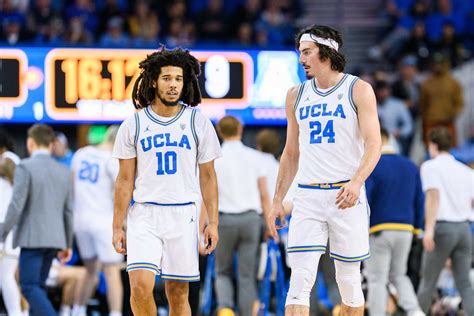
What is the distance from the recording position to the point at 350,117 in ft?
25.6

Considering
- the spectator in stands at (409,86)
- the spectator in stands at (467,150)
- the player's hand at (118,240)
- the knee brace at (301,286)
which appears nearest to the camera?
the knee brace at (301,286)

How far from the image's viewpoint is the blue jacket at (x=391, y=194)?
10.5m

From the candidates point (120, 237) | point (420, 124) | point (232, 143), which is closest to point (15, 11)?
point (420, 124)

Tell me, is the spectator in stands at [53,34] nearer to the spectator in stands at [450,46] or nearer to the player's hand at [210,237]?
the spectator in stands at [450,46]

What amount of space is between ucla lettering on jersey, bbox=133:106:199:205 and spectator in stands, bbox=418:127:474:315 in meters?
3.46

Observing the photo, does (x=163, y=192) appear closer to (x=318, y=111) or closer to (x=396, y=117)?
(x=318, y=111)

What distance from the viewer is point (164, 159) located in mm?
7898

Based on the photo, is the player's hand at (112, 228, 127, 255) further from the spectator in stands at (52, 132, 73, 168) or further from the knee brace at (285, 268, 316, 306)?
the spectator in stands at (52, 132, 73, 168)

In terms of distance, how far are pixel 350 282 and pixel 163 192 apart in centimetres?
139

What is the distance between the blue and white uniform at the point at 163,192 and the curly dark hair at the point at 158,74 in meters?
0.17

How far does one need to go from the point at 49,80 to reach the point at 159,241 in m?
5.81

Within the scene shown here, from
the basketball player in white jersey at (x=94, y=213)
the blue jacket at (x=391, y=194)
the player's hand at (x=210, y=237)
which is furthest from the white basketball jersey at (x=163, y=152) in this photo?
the basketball player in white jersey at (x=94, y=213)

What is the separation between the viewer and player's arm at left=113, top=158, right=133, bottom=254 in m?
7.96

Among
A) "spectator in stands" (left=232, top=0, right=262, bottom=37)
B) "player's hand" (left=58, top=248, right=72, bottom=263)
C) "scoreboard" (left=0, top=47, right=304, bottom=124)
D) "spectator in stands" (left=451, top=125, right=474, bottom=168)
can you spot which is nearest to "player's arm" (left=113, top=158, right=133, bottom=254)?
"player's hand" (left=58, top=248, right=72, bottom=263)
